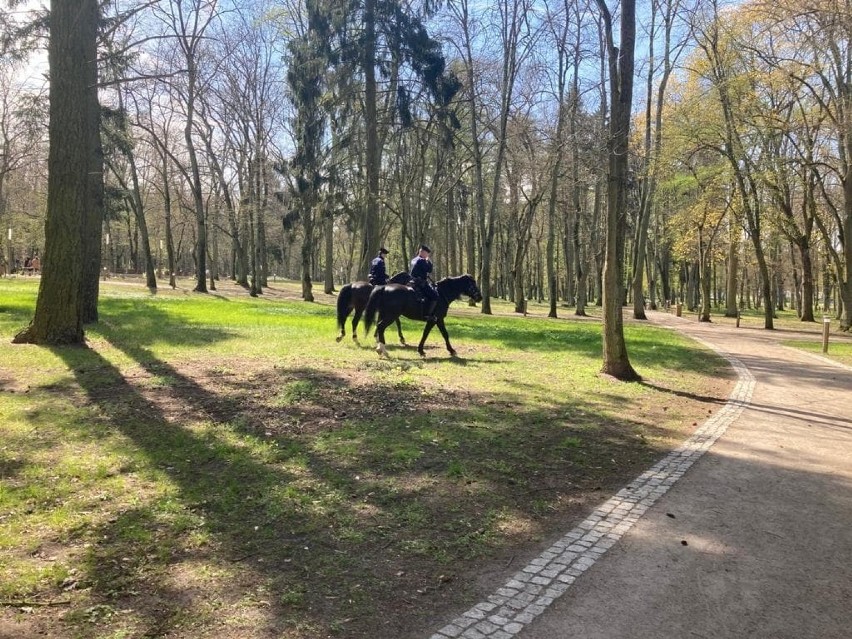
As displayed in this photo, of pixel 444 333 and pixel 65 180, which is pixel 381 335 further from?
pixel 65 180

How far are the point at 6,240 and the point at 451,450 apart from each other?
58.2 meters

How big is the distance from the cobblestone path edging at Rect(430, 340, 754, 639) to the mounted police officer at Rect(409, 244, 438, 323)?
659cm

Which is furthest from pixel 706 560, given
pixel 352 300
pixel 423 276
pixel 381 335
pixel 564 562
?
pixel 352 300

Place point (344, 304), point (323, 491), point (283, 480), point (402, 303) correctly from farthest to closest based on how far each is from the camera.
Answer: point (344, 304) → point (402, 303) → point (283, 480) → point (323, 491)

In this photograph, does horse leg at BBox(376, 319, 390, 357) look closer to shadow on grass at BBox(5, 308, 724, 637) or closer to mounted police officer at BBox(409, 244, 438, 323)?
mounted police officer at BBox(409, 244, 438, 323)

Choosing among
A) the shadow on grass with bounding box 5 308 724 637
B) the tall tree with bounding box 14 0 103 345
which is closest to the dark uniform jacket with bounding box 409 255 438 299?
the shadow on grass with bounding box 5 308 724 637

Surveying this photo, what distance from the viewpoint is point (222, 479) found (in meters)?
5.11

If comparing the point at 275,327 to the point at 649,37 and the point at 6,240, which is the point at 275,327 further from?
the point at 6,240

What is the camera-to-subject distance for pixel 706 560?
4.16 meters

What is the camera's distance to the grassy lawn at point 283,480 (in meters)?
3.36

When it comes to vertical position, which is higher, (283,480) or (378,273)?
(378,273)

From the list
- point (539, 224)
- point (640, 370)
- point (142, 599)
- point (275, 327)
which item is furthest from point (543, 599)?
point (539, 224)

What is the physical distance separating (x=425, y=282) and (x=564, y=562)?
29.6ft

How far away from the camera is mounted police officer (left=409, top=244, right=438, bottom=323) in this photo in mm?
12594
